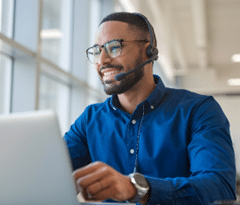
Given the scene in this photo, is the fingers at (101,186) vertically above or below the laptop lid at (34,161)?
below

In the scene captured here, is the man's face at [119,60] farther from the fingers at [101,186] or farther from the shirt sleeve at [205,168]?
the fingers at [101,186]

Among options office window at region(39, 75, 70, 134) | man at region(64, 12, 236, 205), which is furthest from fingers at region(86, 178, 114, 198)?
office window at region(39, 75, 70, 134)

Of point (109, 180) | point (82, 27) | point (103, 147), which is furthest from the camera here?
point (82, 27)

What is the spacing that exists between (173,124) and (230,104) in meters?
8.98

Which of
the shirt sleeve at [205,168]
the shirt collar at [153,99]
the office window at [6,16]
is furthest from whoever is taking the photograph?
the office window at [6,16]

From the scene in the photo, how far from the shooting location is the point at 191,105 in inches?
50.9

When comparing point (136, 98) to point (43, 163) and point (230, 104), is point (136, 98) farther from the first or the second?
point (230, 104)

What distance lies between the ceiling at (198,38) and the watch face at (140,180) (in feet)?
11.5

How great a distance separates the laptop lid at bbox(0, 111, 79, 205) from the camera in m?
0.63

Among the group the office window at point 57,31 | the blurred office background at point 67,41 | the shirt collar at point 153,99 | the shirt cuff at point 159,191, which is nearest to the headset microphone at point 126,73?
the shirt collar at point 153,99

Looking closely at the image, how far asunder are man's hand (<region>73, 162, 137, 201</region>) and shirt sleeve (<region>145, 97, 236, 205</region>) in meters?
0.09

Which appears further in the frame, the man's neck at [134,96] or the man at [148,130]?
the man's neck at [134,96]

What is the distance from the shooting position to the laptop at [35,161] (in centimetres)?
63

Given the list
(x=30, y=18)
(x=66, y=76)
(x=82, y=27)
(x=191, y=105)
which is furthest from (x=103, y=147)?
(x=82, y=27)
